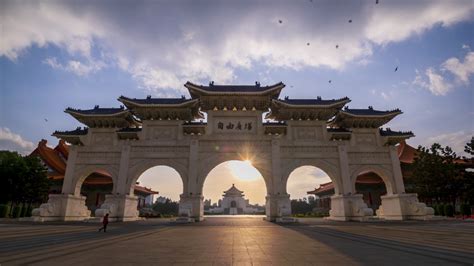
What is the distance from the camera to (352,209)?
21.5m

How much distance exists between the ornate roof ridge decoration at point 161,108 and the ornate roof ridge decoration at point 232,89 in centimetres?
91

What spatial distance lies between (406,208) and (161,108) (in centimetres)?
2088

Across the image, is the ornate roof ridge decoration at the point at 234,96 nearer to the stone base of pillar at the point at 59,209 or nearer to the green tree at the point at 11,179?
the stone base of pillar at the point at 59,209

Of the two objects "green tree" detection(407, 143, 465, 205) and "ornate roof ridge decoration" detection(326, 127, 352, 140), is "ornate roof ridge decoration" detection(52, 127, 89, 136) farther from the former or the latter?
"green tree" detection(407, 143, 465, 205)

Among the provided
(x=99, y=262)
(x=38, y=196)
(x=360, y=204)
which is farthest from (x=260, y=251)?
(x=38, y=196)

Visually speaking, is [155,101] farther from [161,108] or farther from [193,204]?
[193,204]

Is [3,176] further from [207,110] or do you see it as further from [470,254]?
[470,254]

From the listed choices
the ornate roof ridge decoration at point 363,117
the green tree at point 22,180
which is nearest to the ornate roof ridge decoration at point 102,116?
the green tree at point 22,180

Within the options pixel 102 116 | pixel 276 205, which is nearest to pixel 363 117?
pixel 276 205

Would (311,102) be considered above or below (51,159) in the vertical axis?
above

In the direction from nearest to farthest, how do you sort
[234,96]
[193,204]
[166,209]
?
[193,204]
[234,96]
[166,209]

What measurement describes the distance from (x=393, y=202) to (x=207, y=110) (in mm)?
16783

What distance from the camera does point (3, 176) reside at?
82.1ft

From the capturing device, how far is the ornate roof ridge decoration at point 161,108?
2270cm
